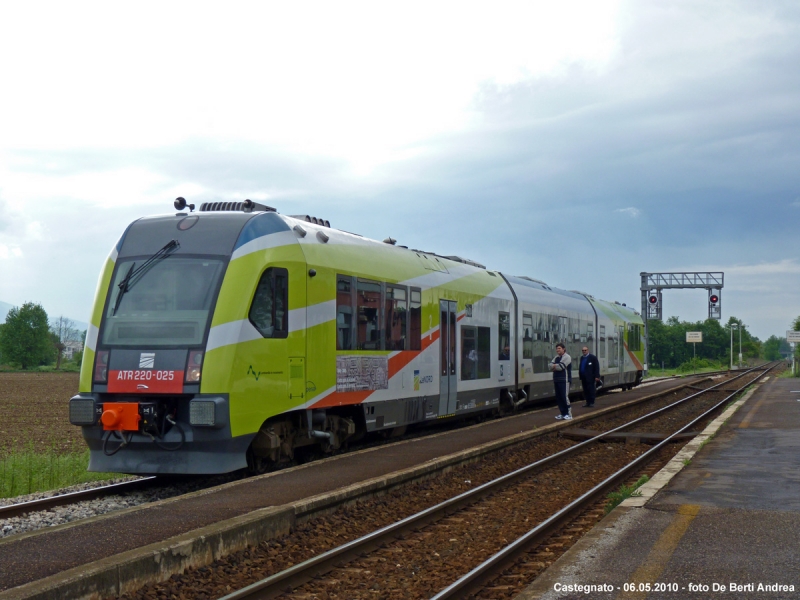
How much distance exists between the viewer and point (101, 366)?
10031 mm

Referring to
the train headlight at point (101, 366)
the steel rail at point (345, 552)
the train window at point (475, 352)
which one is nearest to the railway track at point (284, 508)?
the steel rail at point (345, 552)

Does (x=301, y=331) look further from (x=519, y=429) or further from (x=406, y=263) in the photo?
(x=519, y=429)

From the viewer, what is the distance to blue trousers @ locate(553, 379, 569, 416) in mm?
18203

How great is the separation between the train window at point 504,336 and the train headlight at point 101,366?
10637 millimetres

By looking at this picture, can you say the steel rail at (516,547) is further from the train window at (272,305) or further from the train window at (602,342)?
the train window at (602,342)

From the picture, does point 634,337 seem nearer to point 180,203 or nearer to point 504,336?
point 504,336

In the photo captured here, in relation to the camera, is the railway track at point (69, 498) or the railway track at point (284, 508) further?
the railway track at point (69, 498)

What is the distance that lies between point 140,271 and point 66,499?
9.02 feet

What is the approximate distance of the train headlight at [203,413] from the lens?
9352 millimetres

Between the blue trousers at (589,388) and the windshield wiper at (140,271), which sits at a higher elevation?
the windshield wiper at (140,271)

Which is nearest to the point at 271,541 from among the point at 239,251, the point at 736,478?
the point at 239,251

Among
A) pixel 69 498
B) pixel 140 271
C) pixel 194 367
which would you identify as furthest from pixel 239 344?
pixel 69 498

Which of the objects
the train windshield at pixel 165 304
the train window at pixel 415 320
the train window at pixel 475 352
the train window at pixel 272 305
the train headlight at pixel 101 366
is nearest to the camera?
the train windshield at pixel 165 304

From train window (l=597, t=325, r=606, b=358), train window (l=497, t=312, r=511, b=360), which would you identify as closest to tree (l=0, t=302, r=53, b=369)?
train window (l=597, t=325, r=606, b=358)
